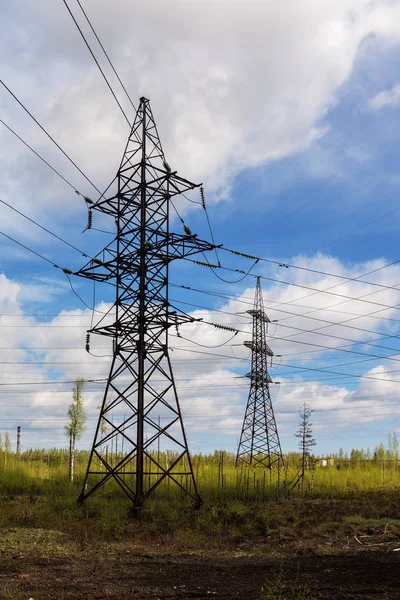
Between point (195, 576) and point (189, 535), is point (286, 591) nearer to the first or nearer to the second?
point (195, 576)

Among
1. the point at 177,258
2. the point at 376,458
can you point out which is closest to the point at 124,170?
the point at 177,258

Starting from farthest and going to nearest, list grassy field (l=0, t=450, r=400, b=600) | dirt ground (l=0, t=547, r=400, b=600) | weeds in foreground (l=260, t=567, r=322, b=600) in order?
grassy field (l=0, t=450, r=400, b=600) → dirt ground (l=0, t=547, r=400, b=600) → weeds in foreground (l=260, t=567, r=322, b=600)

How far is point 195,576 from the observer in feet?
38.1

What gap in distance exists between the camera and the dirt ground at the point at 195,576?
32.6 ft

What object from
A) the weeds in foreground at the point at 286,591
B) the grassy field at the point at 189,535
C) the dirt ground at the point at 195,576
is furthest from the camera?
the grassy field at the point at 189,535

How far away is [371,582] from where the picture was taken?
10.9m

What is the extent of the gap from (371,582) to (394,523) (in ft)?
32.8

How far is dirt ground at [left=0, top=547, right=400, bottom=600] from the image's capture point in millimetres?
9945

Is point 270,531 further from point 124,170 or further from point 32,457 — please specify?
point 32,457

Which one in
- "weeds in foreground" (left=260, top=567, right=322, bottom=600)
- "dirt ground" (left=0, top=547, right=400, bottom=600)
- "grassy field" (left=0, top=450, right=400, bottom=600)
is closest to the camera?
"weeds in foreground" (left=260, top=567, right=322, bottom=600)

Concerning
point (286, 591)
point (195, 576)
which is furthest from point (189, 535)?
point (286, 591)

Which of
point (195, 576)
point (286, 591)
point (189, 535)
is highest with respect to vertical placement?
point (286, 591)

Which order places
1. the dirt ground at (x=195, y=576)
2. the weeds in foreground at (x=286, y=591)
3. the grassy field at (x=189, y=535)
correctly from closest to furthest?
the weeds in foreground at (x=286, y=591), the dirt ground at (x=195, y=576), the grassy field at (x=189, y=535)

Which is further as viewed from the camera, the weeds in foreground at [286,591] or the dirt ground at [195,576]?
the dirt ground at [195,576]
